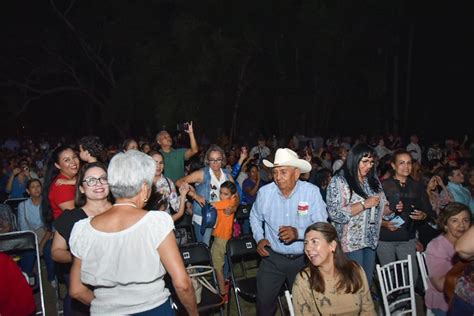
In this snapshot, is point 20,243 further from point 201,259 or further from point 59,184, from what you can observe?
point 201,259

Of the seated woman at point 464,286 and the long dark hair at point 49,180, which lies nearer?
the seated woman at point 464,286

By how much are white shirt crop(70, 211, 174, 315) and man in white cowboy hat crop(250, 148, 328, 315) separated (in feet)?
4.94

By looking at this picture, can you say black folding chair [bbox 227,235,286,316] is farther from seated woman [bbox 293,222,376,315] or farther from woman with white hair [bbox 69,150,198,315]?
woman with white hair [bbox 69,150,198,315]

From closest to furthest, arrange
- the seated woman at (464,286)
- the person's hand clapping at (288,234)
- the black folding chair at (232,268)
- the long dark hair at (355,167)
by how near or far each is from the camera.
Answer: the seated woman at (464,286) < the person's hand clapping at (288,234) < the long dark hair at (355,167) < the black folding chair at (232,268)

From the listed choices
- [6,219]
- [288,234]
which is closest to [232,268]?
[288,234]

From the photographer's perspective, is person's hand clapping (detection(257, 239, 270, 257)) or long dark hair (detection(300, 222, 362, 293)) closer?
long dark hair (detection(300, 222, 362, 293))

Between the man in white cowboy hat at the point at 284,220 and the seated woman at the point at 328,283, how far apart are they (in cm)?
49

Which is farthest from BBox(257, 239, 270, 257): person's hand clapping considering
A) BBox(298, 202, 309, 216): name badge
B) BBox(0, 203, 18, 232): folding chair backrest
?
BBox(0, 203, 18, 232): folding chair backrest

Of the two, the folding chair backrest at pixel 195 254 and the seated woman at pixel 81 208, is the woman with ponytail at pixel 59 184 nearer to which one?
the seated woman at pixel 81 208

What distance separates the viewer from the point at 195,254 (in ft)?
14.7

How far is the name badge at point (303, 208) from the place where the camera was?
12.0 ft

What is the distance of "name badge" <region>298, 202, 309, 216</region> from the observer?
12.0ft

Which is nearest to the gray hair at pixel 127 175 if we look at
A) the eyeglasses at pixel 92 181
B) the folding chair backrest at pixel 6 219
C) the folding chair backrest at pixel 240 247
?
the eyeglasses at pixel 92 181

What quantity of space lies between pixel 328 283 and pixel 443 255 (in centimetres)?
120
